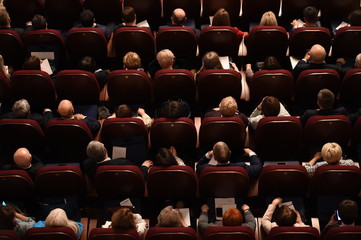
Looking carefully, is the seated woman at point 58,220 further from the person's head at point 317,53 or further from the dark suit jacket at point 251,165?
the person's head at point 317,53

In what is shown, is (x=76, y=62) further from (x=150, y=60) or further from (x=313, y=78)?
(x=313, y=78)

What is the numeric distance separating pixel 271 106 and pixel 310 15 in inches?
54.2

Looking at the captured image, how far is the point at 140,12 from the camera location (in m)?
6.61

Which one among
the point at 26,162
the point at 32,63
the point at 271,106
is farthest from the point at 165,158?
the point at 32,63

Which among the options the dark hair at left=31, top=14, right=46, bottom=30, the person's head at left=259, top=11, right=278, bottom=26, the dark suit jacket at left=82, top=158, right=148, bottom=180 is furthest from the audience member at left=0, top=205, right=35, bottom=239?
the person's head at left=259, top=11, right=278, bottom=26

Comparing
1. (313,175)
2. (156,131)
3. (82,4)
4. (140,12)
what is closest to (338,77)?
(313,175)

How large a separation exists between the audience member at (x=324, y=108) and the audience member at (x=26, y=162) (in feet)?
7.92

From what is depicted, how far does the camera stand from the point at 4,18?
20.9 feet

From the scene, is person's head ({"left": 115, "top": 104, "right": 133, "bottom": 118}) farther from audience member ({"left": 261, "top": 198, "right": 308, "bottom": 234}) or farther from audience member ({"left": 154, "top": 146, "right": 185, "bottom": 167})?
audience member ({"left": 261, "top": 198, "right": 308, "bottom": 234})

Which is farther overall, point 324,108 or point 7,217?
point 324,108

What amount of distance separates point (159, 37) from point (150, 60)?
331mm

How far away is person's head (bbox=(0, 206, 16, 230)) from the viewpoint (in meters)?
4.85

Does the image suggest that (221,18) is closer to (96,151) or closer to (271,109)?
(271,109)

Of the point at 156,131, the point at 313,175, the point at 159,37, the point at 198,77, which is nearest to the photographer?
the point at 313,175
